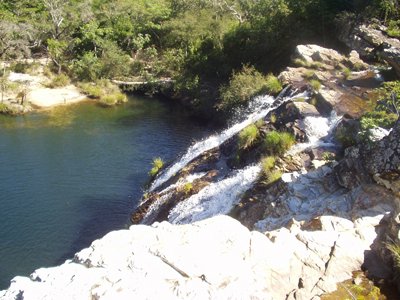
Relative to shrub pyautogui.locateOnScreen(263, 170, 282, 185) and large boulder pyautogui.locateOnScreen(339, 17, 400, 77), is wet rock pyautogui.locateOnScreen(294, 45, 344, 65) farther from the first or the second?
shrub pyautogui.locateOnScreen(263, 170, 282, 185)

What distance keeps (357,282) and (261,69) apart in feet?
83.8

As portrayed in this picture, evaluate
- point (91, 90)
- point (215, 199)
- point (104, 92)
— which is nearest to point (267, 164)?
point (215, 199)

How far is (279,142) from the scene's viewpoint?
18672 millimetres

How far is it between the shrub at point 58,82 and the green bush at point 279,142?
97.6 ft

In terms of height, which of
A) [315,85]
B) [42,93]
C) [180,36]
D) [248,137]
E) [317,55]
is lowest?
[42,93]

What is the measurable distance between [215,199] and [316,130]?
524 cm

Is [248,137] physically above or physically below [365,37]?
below

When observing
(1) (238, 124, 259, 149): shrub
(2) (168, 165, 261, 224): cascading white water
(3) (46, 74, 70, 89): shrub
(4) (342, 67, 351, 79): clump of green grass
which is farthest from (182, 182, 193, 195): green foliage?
(3) (46, 74, 70, 89): shrub

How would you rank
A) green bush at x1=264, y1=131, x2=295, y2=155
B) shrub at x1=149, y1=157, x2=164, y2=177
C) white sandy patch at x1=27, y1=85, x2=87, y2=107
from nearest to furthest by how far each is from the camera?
green bush at x1=264, y1=131, x2=295, y2=155, shrub at x1=149, y1=157, x2=164, y2=177, white sandy patch at x1=27, y1=85, x2=87, y2=107

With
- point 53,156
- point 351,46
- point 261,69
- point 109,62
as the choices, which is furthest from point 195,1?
point 53,156

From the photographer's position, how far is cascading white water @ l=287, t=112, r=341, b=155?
720 inches

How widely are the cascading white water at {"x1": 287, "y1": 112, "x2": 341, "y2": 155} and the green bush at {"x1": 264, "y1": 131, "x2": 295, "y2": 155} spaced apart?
257mm

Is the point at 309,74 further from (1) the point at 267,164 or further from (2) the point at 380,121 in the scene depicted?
(2) the point at 380,121

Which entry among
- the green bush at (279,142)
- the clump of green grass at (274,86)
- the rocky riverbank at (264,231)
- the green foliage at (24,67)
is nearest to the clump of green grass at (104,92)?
the green foliage at (24,67)
